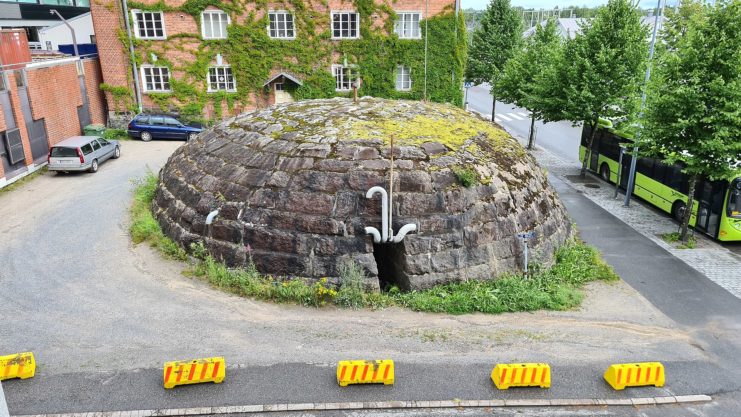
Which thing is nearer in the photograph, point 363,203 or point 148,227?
point 363,203

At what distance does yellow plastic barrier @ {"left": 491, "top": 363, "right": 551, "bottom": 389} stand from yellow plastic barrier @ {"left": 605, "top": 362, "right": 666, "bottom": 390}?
4.00 ft

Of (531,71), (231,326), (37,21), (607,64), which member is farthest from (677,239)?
(37,21)

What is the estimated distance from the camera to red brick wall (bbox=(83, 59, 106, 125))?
31625mm

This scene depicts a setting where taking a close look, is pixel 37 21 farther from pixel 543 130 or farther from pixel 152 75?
pixel 543 130

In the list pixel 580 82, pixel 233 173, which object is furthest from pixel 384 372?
pixel 580 82

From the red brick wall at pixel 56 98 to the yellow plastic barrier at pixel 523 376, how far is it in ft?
77.3

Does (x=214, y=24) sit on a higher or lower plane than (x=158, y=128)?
higher

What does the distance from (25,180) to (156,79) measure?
1330 centimetres

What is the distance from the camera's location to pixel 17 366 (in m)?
9.62

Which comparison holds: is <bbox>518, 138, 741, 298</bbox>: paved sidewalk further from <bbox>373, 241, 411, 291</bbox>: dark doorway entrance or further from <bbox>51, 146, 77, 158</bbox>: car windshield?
<bbox>51, 146, 77, 158</bbox>: car windshield

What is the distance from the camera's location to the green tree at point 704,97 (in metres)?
15.4

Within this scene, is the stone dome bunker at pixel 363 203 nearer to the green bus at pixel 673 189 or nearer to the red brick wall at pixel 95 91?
the green bus at pixel 673 189

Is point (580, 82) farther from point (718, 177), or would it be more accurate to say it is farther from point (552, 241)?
point (552, 241)

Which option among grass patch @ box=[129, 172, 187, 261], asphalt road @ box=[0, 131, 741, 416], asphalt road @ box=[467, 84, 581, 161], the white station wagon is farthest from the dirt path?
asphalt road @ box=[467, 84, 581, 161]
